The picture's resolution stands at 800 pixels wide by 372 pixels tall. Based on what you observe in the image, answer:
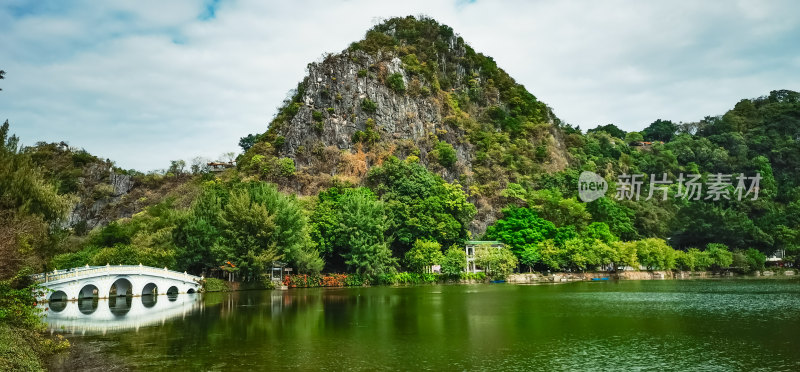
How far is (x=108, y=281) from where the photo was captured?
3312cm

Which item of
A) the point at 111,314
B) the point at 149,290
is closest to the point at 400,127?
the point at 149,290

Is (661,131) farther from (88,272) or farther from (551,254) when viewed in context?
(88,272)

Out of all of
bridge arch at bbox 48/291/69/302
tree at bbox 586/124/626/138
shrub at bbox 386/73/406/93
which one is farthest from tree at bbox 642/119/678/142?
bridge arch at bbox 48/291/69/302

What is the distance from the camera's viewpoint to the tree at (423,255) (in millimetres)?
52562

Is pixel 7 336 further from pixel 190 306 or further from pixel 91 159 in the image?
pixel 91 159

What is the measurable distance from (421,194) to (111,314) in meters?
36.7

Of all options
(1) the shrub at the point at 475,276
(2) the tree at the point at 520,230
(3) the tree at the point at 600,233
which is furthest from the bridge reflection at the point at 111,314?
(3) the tree at the point at 600,233

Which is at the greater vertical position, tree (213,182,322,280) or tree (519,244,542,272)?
tree (213,182,322,280)

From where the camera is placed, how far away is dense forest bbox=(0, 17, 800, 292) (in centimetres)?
4269

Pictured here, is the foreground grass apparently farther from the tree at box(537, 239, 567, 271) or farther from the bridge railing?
the tree at box(537, 239, 567, 271)

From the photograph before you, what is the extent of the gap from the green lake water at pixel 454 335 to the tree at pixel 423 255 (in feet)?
79.4

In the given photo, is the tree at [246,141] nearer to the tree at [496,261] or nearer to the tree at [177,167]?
the tree at [177,167]

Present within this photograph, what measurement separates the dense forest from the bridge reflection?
326cm

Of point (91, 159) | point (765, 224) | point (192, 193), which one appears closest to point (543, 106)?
point (765, 224)
